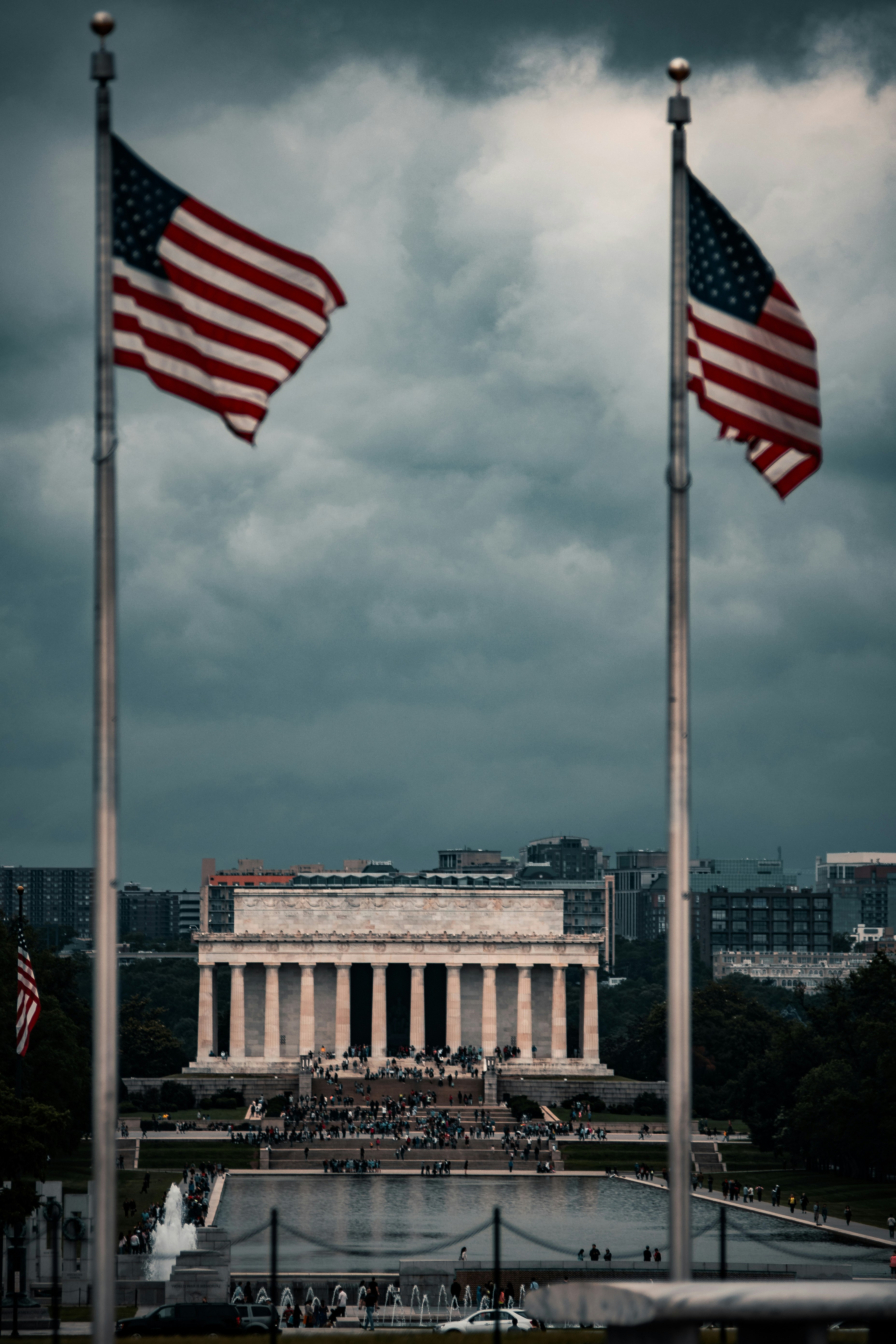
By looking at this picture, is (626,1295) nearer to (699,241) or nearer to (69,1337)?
(699,241)

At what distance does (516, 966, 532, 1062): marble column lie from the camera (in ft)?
482

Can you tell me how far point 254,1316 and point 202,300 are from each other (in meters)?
31.8

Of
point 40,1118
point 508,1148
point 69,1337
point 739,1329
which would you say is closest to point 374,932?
point 508,1148

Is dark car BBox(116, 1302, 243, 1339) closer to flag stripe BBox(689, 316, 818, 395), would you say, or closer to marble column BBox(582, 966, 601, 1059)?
flag stripe BBox(689, 316, 818, 395)

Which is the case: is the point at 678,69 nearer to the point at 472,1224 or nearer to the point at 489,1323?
the point at 489,1323

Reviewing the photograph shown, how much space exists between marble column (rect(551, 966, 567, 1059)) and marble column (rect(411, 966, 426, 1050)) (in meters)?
10.2

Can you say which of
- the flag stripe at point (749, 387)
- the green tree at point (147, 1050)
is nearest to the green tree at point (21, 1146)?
the flag stripe at point (749, 387)

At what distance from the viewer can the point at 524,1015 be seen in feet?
486

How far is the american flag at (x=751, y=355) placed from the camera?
2570 centimetres

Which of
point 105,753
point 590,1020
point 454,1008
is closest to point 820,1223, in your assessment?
point 105,753

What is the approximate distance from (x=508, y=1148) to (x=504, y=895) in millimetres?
53999

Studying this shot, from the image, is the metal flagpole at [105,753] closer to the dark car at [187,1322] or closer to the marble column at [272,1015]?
the dark car at [187,1322]

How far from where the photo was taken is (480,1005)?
152625mm

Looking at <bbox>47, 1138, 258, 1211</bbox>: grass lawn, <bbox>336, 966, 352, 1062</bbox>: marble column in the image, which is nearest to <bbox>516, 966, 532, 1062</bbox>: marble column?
<bbox>336, 966, 352, 1062</bbox>: marble column
